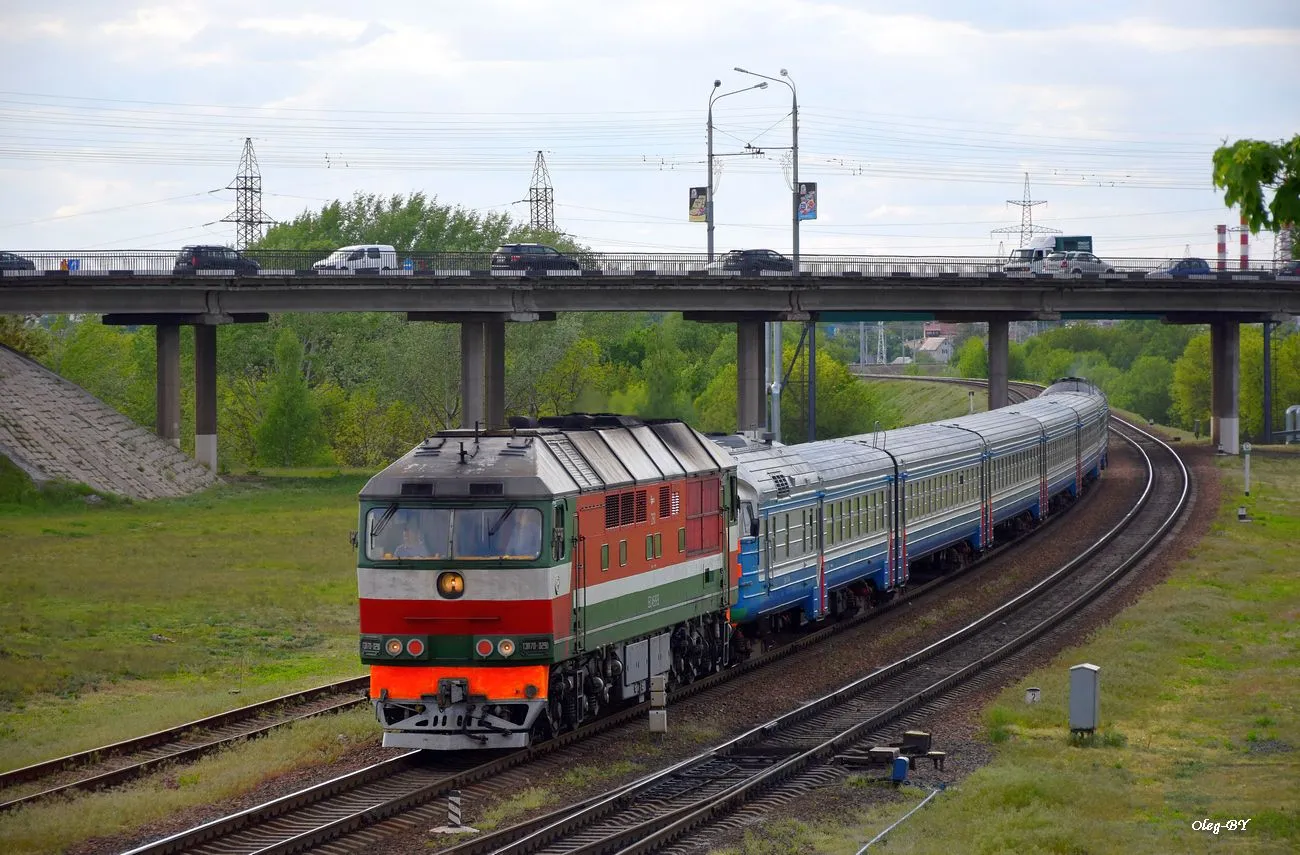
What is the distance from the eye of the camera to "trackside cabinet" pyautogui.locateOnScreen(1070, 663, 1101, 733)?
22.5 metres

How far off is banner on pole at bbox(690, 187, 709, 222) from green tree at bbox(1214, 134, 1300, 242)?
195ft

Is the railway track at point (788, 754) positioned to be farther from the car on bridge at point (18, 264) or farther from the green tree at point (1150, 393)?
the green tree at point (1150, 393)

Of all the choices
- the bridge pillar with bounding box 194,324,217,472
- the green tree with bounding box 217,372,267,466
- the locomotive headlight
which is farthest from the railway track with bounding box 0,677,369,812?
the green tree with bounding box 217,372,267,466

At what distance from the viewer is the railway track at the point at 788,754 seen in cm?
1741

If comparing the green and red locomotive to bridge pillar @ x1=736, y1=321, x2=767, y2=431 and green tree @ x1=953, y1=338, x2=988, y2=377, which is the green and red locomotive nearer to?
bridge pillar @ x1=736, y1=321, x2=767, y2=431

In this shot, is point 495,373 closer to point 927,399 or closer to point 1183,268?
point 1183,268

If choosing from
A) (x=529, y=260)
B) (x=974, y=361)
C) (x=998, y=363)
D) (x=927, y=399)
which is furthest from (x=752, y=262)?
(x=974, y=361)

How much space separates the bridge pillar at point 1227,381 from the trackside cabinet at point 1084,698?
221 feet

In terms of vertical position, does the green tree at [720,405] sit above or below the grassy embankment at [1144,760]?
above

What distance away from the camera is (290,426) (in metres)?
90.7

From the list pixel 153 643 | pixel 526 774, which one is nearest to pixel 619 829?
pixel 526 774

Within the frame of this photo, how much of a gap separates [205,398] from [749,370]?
83.8 ft

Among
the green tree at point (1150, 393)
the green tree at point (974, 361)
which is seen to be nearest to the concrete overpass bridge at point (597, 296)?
the green tree at point (1150, 393)

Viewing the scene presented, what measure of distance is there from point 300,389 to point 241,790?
73229mm
